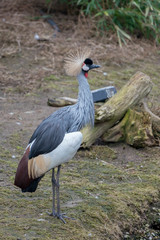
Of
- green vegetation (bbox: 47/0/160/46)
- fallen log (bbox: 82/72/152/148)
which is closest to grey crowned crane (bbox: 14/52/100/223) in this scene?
fallen log (bbox: 82/72/152/148)

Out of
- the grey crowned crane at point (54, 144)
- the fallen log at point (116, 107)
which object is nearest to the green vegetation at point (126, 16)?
the fallen log at point (116, 107)

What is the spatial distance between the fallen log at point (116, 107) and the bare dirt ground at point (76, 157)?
0.20 meters

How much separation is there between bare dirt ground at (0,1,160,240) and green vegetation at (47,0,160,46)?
0.76ft

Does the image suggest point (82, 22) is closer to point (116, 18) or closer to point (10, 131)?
point (116, 18)

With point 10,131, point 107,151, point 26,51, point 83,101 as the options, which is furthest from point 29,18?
point 83,101

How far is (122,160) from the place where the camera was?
17.8 feet

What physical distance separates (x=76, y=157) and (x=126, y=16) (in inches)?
205

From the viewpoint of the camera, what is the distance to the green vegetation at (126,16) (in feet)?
31.0

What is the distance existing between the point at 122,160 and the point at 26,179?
5.88ft

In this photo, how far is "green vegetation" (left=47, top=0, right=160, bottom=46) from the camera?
31.0 ft

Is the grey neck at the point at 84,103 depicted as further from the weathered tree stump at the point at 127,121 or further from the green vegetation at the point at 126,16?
the green vegetation at the point at 126,16

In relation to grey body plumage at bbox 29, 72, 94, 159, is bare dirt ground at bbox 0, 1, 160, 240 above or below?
below

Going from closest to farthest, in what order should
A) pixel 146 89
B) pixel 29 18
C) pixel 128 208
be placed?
pixel 128 208, pixel 146 89, pixel 29 18

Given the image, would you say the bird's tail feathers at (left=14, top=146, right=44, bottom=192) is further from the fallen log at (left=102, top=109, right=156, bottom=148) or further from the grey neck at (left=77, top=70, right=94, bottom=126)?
the fallen log at (left=102, top=109, right=156, bottom=148)
